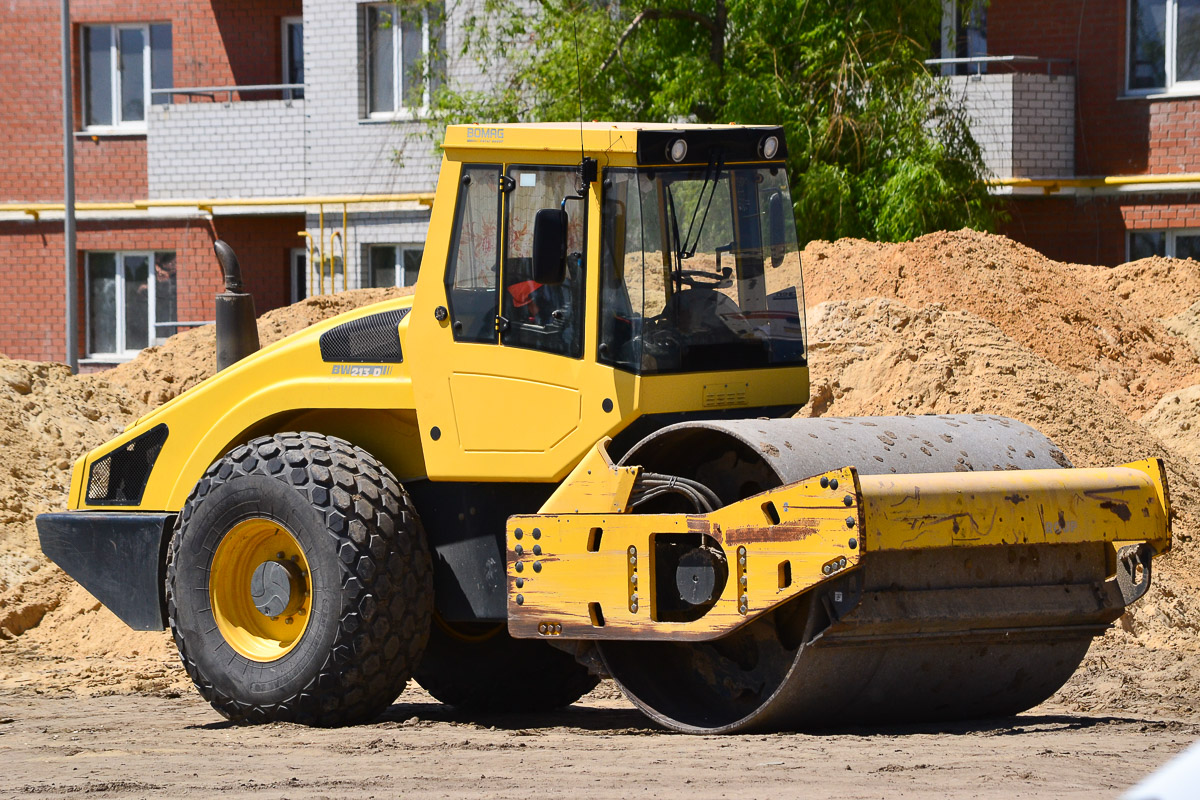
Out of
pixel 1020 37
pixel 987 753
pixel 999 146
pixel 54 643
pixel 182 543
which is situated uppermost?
pixel 1020 37

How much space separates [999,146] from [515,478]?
12910mm

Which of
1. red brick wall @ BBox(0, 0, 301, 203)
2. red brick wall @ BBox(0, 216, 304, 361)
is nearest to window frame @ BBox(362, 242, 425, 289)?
red brick wall @ BBox(0, 216, 304, 361)

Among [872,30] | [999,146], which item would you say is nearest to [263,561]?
[872,30]

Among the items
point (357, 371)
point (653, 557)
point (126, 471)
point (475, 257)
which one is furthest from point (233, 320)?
point (653, 557)

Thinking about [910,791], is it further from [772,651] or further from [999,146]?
[999,146]

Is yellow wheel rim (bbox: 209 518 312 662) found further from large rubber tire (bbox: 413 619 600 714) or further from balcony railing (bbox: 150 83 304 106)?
balcony railing (bbox: 150 83 304 106)

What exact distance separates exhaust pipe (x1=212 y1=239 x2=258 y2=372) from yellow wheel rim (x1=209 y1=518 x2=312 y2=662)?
1529 mm

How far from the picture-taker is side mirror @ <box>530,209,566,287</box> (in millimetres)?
7113

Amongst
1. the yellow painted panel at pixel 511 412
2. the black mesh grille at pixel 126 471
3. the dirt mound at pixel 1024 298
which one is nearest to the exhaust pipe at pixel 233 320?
the black mesh grille at pixel 126 471

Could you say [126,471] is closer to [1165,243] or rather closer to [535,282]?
[535,282]

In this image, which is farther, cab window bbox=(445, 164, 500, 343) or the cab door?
cab window bbox=(445, 164, 500, 343)

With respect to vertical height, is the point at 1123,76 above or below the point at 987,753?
above

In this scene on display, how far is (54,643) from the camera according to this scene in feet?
38.4

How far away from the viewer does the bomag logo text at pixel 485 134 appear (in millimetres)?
7547
